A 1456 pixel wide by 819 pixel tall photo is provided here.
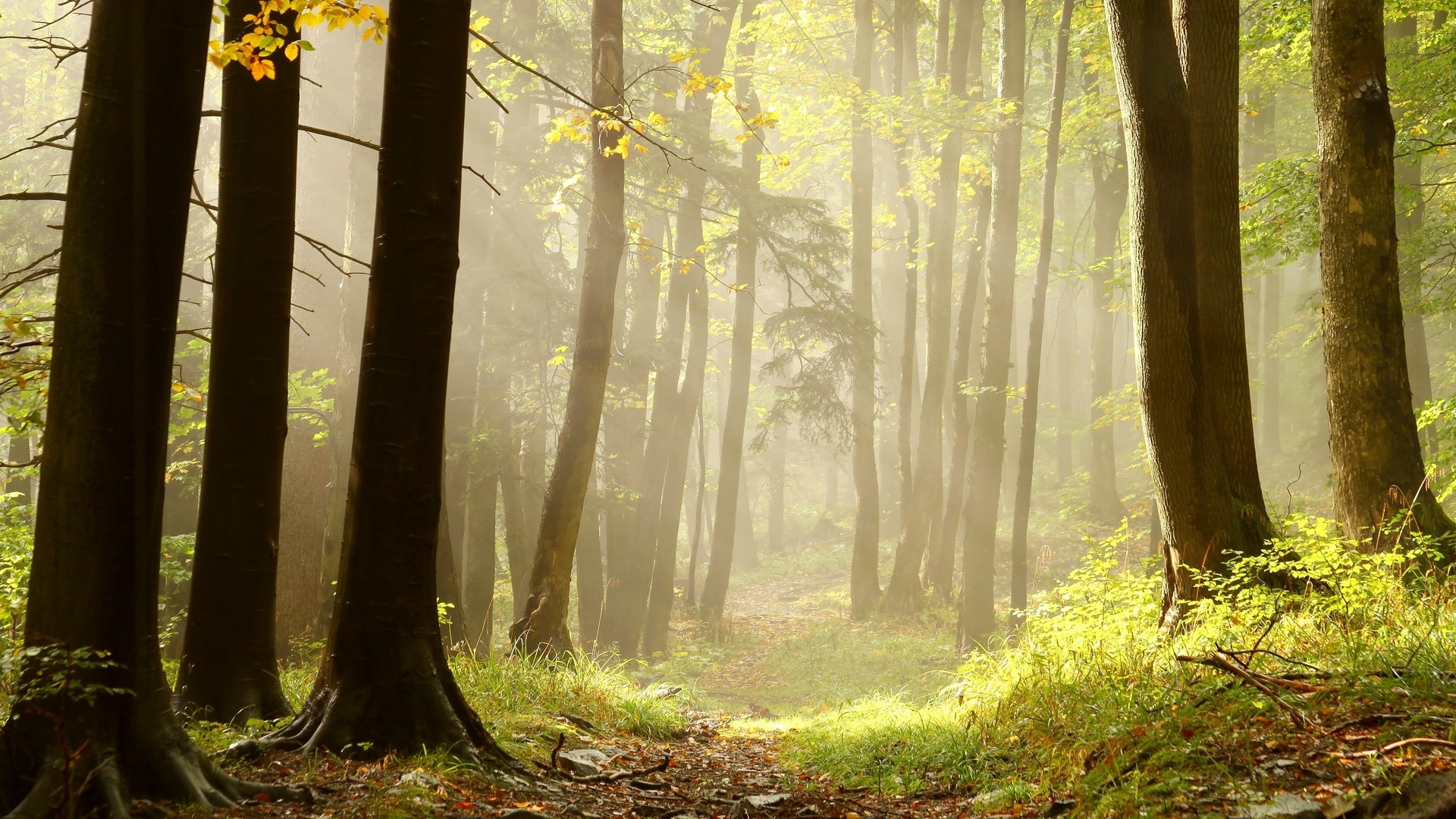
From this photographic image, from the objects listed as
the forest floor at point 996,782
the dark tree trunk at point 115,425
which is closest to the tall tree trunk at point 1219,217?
the forest floor at point 996,782

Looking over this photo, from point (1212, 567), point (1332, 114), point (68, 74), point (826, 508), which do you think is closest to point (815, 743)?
point (1212, 567)

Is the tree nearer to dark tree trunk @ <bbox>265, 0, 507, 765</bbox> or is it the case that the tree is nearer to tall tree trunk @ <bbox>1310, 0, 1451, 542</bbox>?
dark tree trunk @ <bbox>265, 0, 507, 765</bbox>

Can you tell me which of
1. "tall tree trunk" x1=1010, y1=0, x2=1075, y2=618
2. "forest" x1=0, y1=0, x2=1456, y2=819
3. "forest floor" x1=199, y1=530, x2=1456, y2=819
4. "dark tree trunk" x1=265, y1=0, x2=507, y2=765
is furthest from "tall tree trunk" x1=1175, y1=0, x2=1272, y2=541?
"tall tree trunk" x1=1010, y1=0, x2=1075, y2=618

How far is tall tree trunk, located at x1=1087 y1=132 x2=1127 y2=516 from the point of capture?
790 inches

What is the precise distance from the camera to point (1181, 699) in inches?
168

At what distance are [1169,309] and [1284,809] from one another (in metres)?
3.90

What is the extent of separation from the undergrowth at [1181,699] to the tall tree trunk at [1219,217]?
3.07 feet

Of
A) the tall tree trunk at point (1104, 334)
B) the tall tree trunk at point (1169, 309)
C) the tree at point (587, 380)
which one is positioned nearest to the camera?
the tall tree trunk at point (1169, 309)

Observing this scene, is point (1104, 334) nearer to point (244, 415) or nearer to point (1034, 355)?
point (1034, 355)

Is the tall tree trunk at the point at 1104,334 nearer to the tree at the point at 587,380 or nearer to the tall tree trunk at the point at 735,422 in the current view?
the tall tree trunk at the point at 735,422

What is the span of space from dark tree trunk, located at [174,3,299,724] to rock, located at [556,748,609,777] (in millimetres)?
1562

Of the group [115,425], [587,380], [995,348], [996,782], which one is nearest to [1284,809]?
[996,782]

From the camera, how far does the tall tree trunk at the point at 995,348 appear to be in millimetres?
12938

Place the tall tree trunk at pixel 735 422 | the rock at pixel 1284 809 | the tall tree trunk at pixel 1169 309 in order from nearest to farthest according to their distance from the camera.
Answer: the rock at pixel 1284 809 < the tall tree trunk at pixel 1169 309 < the tall tree trunk at pixel 735 422
